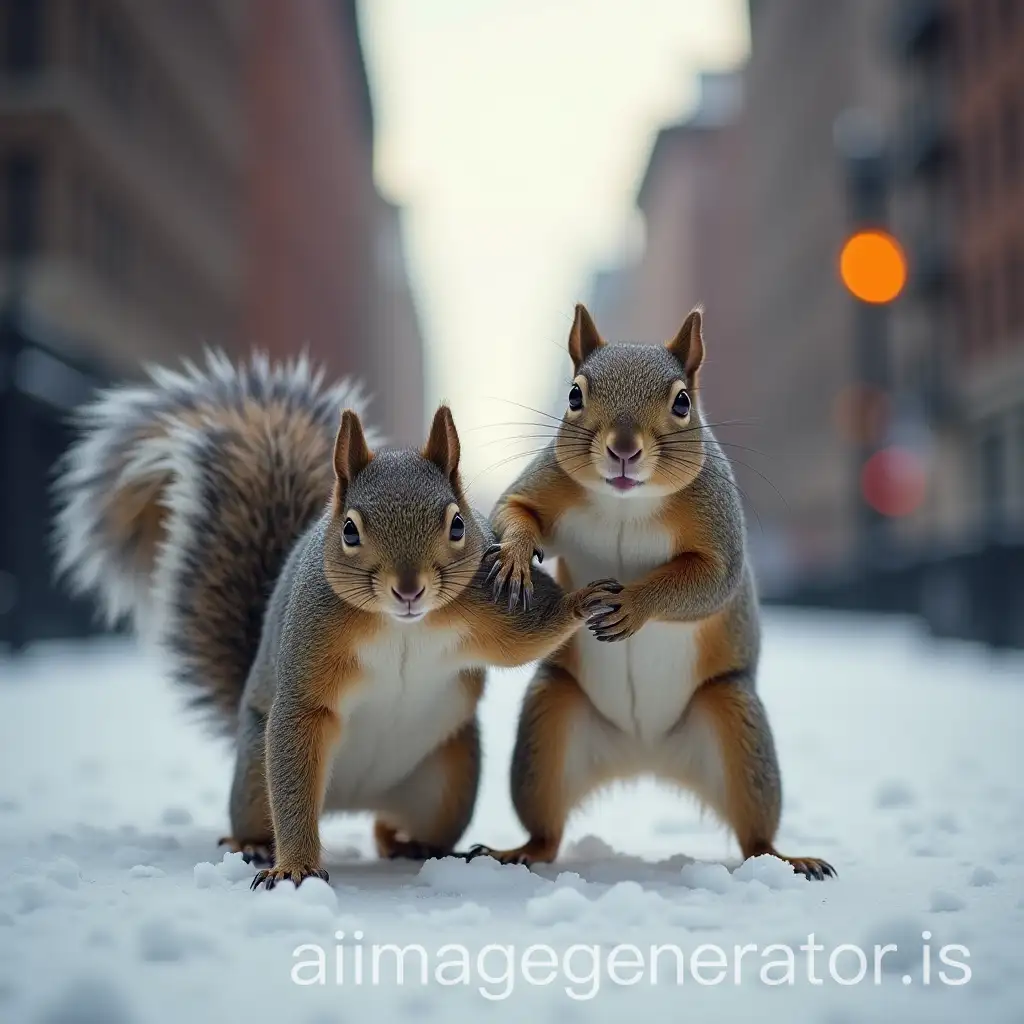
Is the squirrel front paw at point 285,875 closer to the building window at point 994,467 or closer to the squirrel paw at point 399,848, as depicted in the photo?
the squirrel paw at point 399,848

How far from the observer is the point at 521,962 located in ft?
7.11

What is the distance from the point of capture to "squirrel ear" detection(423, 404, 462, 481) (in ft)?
9.21

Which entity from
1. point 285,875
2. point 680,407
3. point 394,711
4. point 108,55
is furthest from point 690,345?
point 108,55

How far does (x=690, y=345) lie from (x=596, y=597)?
0.63 meters

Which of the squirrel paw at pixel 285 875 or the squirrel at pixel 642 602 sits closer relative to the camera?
the squirrel paw at pixel 285 875

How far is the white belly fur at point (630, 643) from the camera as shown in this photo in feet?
9.63

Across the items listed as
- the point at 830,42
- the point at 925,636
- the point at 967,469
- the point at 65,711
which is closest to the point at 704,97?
the point at 830,42

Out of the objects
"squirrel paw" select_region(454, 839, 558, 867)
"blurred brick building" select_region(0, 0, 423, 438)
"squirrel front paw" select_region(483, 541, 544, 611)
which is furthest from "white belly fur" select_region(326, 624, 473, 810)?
"blurred brick building" select_region(0, 0, 423, 438)

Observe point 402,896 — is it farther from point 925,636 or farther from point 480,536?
point 925,636

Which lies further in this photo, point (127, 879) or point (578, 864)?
point (578, 864)

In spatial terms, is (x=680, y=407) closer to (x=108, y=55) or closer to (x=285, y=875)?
(x=285, y=875)

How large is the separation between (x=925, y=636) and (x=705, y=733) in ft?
30.5

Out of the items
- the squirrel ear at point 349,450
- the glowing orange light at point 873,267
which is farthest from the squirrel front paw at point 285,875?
the glowing orange light at point 873,267

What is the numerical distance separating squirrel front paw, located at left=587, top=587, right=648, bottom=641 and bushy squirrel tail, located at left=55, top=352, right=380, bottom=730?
1.00m
